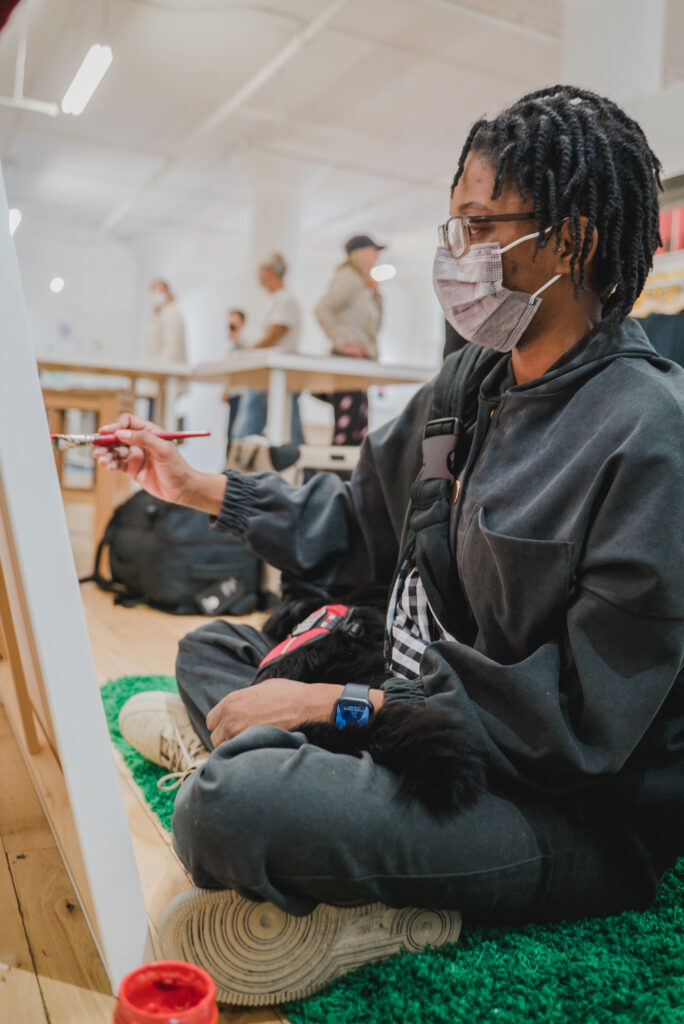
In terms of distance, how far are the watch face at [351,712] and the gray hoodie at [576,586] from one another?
36 millimetres

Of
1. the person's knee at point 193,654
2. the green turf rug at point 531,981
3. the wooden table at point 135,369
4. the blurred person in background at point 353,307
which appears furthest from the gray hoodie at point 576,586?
the wooden table at point 135,369

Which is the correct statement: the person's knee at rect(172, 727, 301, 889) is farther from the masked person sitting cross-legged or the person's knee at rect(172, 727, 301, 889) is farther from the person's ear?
the person's ear

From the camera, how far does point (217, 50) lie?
630cm

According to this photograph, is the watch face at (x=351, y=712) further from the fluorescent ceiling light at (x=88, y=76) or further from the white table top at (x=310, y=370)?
the fluorescent ceiling light at (x=88, y=76)

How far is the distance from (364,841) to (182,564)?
2180 mm

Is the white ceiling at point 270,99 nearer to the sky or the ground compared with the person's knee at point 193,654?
nearer to the sky

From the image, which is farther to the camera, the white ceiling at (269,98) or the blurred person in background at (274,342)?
the white ceiling at (269,98)

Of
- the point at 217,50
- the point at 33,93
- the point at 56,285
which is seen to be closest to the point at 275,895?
the point at 217,50

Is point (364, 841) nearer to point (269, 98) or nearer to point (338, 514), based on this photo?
point (338, 514)

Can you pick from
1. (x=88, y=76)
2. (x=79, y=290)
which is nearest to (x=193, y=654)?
(x=88, y=76)

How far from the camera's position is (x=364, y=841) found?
862 millimetres

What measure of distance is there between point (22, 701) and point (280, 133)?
7880 millimetres

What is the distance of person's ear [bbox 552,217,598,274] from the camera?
1029 millimetres

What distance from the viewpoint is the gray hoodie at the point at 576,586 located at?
861 mm
